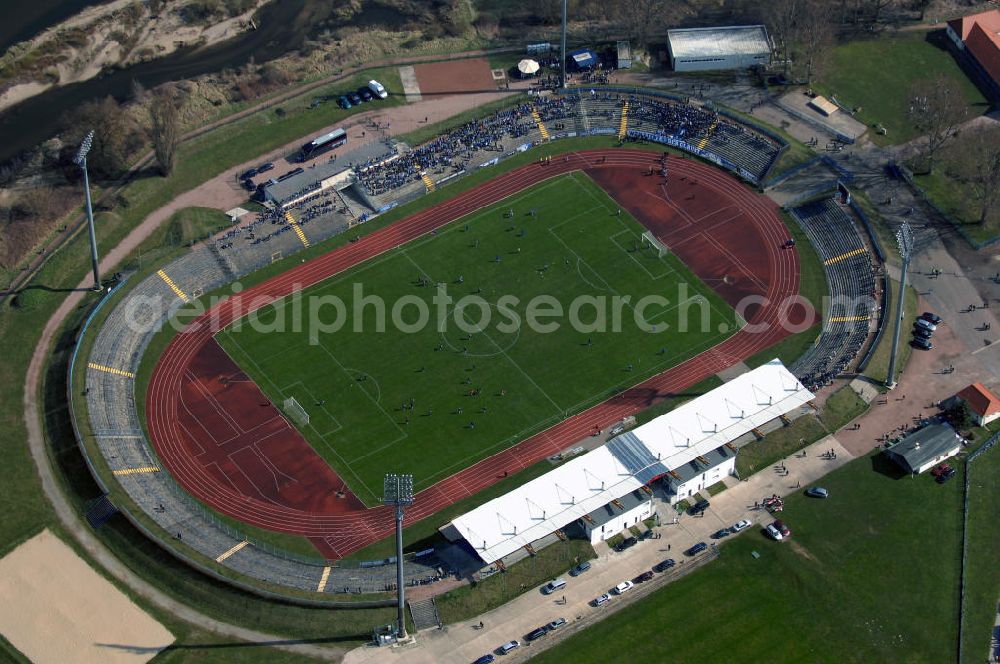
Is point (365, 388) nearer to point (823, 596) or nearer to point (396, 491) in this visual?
point (396, 491)

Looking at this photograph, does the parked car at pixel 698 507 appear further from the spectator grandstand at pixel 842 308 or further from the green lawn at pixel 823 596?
the spectator grandstand at pixel 842 308

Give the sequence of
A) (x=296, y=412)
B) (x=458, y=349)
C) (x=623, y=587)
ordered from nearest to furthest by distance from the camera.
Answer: (x=623, y=587) → (x=296, y=412) → (x=458, y=349)

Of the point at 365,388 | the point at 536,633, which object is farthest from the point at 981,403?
the point at 365,388

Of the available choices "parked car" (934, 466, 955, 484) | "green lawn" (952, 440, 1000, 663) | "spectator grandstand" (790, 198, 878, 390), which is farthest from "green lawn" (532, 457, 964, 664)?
"spectator grandstand" (790, 198, 878, 390)

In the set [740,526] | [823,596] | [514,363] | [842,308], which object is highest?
[514,363]

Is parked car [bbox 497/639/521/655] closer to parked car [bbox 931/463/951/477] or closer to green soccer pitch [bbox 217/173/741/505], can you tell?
→ green soccer pitch [bbox 217/173/741/505]

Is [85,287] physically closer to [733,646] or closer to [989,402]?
[733,646]

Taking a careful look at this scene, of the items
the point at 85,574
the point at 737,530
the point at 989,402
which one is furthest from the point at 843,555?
the point at 85,574
